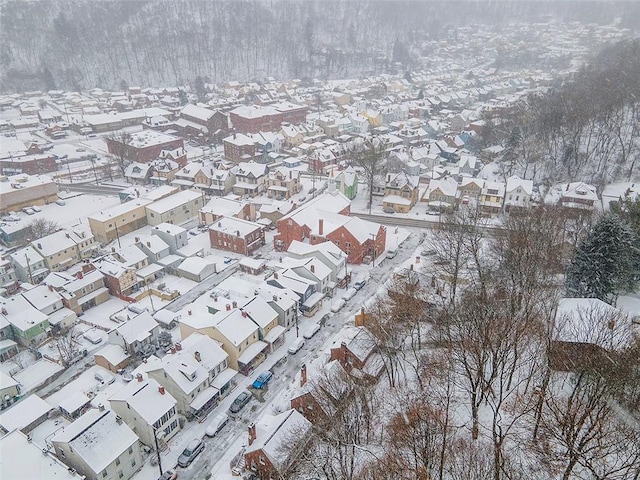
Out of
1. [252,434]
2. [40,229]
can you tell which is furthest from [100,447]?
[40,229]

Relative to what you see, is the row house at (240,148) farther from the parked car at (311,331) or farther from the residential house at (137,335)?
the parked car at (311,331)

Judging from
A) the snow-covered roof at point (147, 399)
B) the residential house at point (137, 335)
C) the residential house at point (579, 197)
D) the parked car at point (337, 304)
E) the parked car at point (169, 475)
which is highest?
the residential house at point (579, 197)

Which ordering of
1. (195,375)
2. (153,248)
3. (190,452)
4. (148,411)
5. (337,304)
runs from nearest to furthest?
1. (190,452)
2. (148,411)
3. (195,375)
4. (337,304)
5. (153,248)

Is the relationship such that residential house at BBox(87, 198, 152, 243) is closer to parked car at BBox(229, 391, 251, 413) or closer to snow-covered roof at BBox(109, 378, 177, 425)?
snow-covered roof at BBox(109, 378, 177, 425)

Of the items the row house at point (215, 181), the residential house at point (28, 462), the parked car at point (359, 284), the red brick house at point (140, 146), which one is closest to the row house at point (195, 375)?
the residential house at point (28, 462)

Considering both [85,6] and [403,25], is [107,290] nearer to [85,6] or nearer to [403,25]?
[85,6]

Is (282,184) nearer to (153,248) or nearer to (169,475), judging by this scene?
(153,248)
